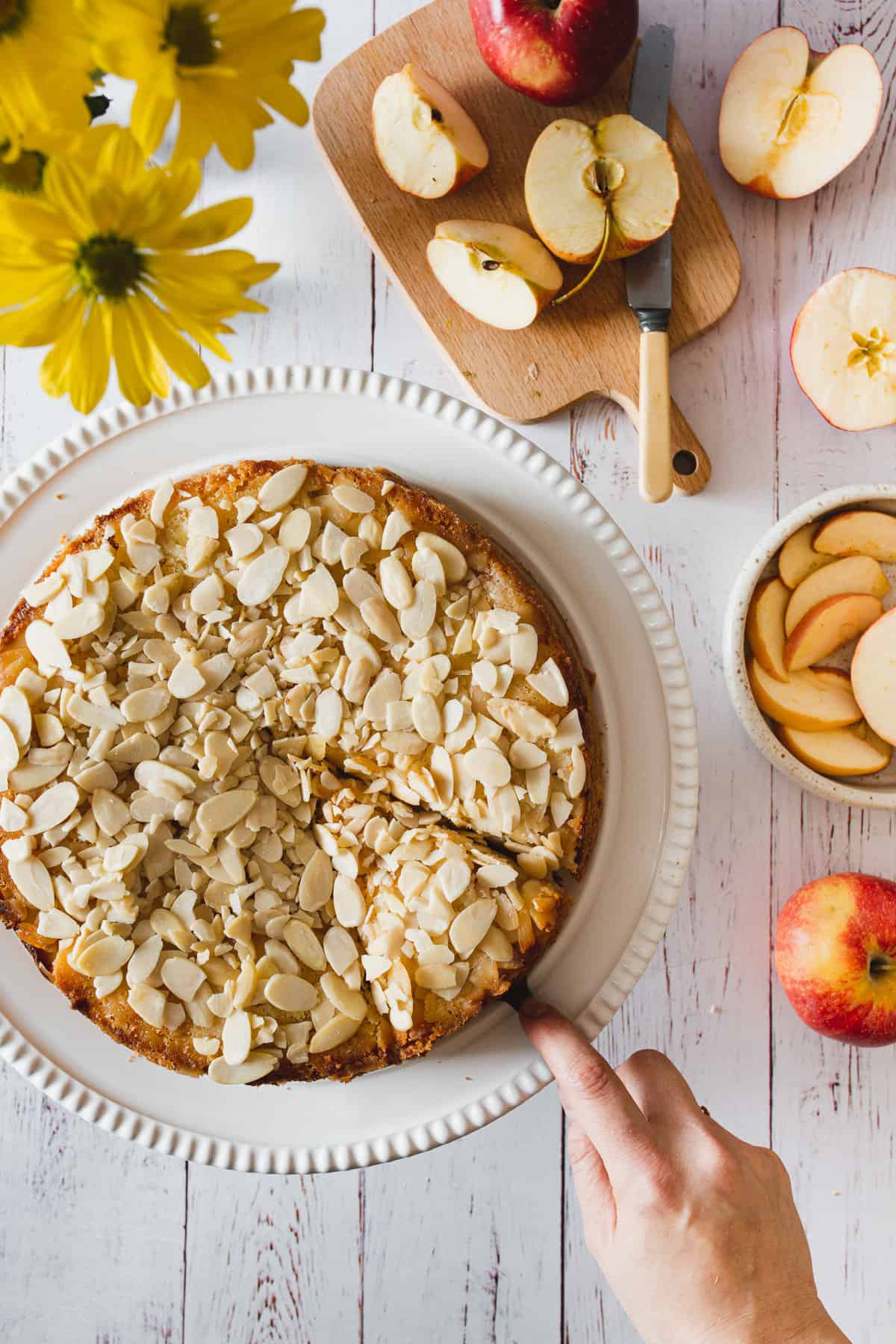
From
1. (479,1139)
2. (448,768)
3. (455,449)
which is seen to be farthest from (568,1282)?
(455,449)

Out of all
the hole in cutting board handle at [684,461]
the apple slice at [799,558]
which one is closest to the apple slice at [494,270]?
the hole in cutting board handle at [684,461]

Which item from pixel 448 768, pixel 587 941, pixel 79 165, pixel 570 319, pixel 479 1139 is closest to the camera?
pixel 79 165

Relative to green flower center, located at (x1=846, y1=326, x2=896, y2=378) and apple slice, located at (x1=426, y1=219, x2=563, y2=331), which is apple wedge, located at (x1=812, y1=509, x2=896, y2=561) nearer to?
green flower center, located at (x1=846, y1=326, x2=896, y2=378)

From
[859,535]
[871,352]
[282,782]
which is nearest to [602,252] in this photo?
[871,352]

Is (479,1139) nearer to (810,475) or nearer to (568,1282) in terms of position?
(568,1282)

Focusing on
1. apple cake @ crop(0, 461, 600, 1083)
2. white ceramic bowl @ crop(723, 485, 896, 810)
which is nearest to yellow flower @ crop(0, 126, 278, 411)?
apple cake @ crop(0, 461, 600, 1083)
